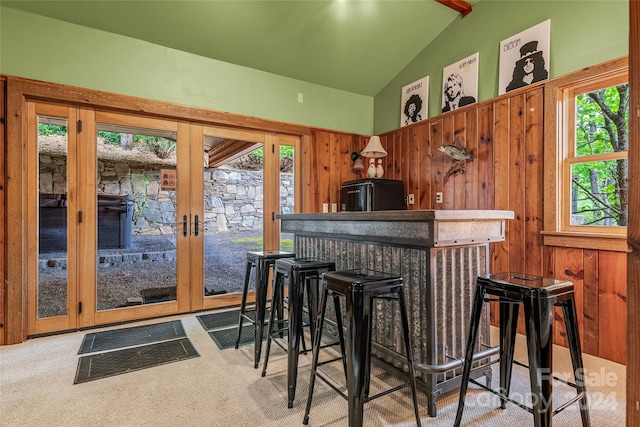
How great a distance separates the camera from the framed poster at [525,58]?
8.90ft

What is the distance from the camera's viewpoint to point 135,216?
10.8 ft

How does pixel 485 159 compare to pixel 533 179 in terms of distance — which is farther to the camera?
pixel 485 159

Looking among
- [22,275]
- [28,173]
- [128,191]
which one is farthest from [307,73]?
[22,275]

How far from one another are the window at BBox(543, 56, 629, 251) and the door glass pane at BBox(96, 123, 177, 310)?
370cm

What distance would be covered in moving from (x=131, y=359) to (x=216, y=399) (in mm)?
980

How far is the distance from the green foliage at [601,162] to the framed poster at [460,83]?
3.11ft

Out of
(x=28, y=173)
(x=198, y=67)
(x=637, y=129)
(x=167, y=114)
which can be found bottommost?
(x=637, y=129)

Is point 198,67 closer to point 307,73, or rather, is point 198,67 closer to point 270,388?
point 307,73

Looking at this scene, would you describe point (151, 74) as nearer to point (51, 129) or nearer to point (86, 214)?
point (51, 129)

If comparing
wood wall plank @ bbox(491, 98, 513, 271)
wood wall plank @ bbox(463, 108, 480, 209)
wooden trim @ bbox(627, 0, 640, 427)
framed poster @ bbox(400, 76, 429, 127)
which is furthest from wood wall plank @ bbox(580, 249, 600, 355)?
wooden trim @ bbox(627, 0, 640, 427)

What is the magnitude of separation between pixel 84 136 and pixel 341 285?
303 cm

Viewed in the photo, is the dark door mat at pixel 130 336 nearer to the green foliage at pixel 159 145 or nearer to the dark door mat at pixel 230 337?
the dark door mat at pixel 230 337

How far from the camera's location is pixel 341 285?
5.22ft

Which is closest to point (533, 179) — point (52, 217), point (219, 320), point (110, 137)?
point (219, 320)
